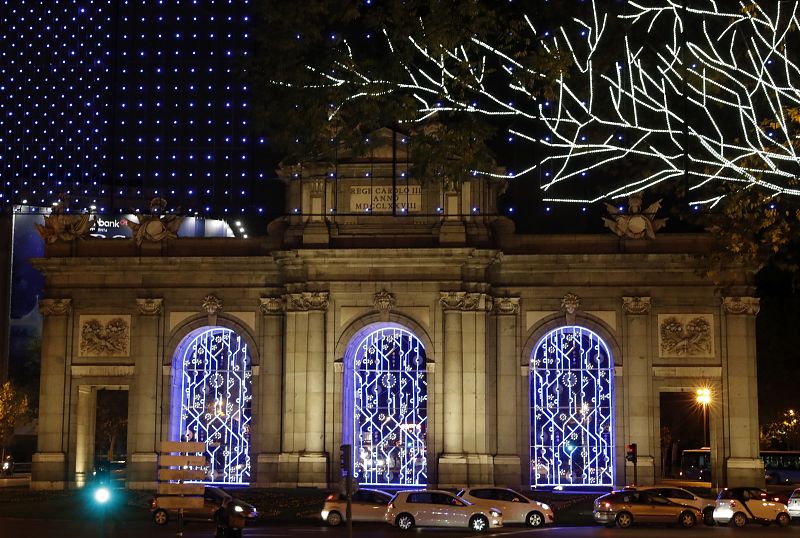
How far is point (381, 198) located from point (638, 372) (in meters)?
12.7

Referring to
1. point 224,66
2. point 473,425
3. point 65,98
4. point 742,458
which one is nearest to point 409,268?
point 473,425

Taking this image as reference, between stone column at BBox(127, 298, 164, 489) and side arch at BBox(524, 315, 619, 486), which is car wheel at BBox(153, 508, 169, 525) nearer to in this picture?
stone column at BBox(127, 298, 164, 489)

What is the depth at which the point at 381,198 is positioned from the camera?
53438mm

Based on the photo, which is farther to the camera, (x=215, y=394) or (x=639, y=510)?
(x=215, y=394)

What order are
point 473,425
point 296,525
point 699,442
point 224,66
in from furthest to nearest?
point 224,66 < point 699,442 < point 473,425 < point 296,525

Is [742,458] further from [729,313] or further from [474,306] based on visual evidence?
[474,306]

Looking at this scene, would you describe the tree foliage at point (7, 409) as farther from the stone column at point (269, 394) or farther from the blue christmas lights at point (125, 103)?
the stone column at point (269, 394)

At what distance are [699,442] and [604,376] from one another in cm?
4248

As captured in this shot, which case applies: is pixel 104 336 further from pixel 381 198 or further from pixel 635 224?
pixel 635 224

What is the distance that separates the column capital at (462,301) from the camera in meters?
52.2

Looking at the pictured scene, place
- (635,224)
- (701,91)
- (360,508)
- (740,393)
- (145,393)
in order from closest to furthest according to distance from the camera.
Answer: (701,91) → (360,508) → (740,393) → (635,224) → (145,393)

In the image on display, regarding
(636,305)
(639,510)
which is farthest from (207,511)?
(636,305)

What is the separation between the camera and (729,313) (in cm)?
5281

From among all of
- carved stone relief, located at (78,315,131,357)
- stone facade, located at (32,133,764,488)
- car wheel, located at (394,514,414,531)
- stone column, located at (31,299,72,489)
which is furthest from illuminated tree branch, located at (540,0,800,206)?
stone column, located at (31,299,72,489)
